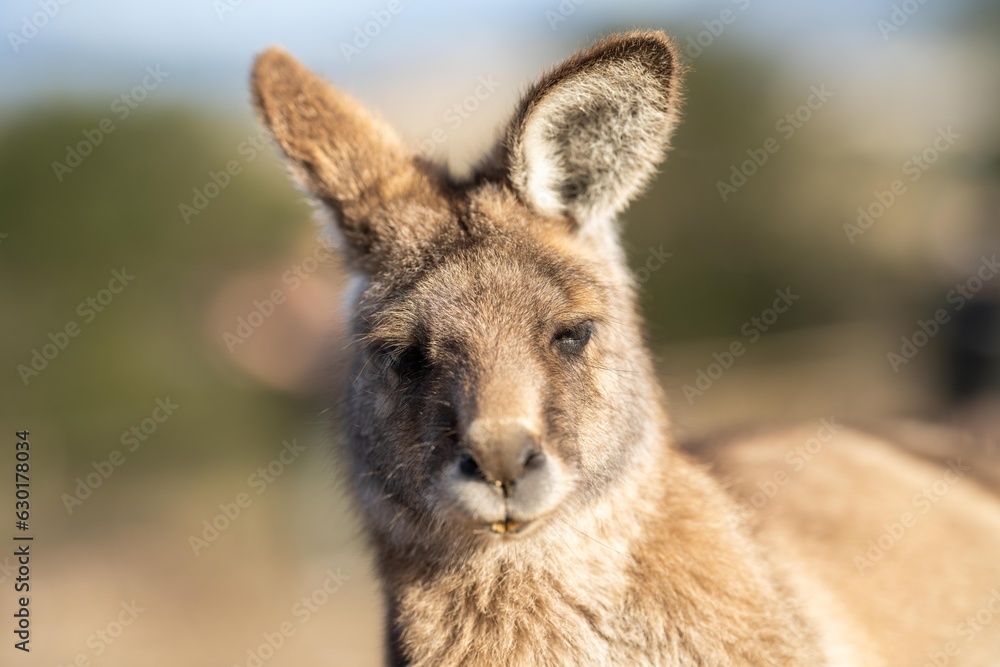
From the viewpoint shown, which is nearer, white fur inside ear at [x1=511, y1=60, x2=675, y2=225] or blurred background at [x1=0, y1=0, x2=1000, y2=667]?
white fur inside ear at [x1=511, y1=60, x2=675, y2=225]

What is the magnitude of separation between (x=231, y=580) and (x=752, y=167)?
1335 cm

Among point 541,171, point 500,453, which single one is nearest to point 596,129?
point 541,171

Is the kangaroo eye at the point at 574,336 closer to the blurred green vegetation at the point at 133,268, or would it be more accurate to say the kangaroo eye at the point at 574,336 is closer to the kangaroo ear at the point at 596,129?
the kangaroo ear at the point at 596,129

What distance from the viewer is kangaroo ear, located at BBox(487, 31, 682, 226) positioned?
130 inches

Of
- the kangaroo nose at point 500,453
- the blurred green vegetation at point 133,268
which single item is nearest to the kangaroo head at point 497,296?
the kangaroo nose at point 500,453

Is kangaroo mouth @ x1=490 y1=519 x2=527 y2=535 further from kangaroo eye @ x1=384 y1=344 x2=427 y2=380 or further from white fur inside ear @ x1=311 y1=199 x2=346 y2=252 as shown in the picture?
white fur inside ear @ x1=311 y1=199 x2=346 y2=252

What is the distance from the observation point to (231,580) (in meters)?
11.2

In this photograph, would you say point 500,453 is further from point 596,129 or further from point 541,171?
point 596,129

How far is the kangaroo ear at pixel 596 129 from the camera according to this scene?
130 inches

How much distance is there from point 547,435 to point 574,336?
Answer: 0.50m

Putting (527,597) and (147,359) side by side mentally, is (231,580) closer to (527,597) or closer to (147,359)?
(147,359)

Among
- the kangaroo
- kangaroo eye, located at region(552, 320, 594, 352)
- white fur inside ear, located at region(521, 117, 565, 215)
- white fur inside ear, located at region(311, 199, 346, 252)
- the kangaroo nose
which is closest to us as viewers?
the kangaroo nose

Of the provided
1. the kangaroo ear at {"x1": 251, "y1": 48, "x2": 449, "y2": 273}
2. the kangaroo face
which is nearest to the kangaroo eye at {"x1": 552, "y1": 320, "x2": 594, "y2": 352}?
the kangaroo face

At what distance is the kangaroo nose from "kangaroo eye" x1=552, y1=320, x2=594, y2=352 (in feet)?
1.73
